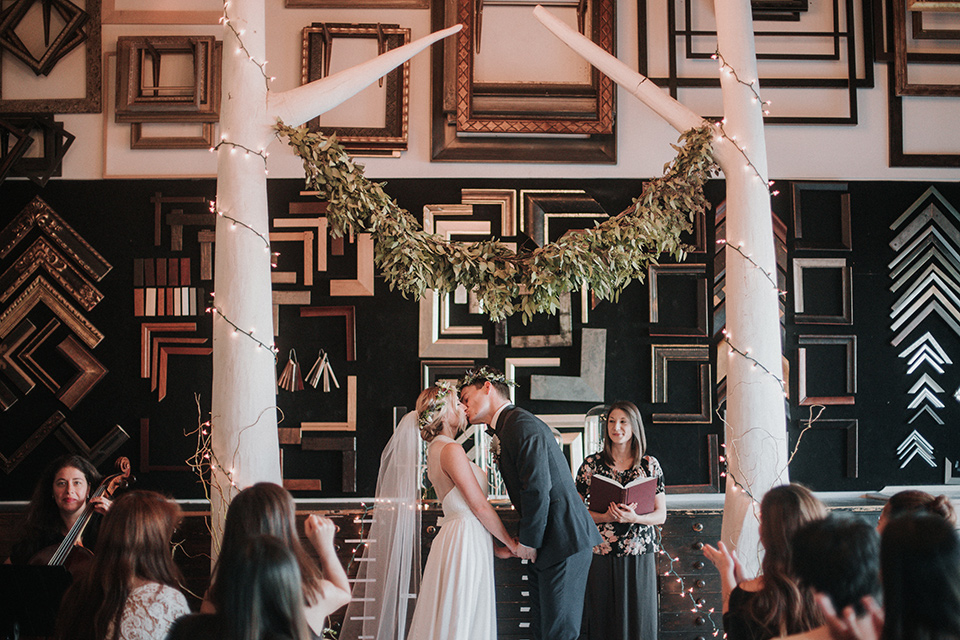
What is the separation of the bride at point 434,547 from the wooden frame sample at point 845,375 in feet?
7.26

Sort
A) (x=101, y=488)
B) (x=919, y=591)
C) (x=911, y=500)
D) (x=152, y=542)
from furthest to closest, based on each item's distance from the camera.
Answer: (x=101, y=488)
(x=911, y=500)
(x=152, y=542)
(x=919, y=591)

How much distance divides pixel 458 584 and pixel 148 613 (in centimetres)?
156

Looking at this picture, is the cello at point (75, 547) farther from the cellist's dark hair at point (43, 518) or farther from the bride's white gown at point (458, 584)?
the bride's white gown at point (458, 584)

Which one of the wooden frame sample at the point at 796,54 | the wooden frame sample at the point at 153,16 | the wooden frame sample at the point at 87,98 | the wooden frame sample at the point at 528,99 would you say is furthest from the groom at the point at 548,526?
the wooden frame sample at the point at 87,98

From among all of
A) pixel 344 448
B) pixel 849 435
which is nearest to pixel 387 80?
pixel 344 448

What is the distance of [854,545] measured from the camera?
1.51 meters

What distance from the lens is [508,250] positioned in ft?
12.7

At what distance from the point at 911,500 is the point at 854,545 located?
0.98 meters

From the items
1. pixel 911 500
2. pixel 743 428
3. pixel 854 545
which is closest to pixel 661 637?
pixel 743 428

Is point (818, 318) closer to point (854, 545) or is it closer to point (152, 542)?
point (854, 545)

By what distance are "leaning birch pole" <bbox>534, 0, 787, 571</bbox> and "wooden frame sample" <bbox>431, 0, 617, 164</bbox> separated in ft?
3.32

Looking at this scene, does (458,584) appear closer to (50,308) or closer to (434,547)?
(434,547)

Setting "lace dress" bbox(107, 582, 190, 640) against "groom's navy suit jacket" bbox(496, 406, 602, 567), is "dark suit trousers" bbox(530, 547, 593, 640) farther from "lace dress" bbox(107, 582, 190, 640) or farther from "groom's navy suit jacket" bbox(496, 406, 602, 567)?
"lace dress" bbox(107, 582, 190, 640)

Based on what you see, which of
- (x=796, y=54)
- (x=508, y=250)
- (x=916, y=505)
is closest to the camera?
(x=916, y=505)
